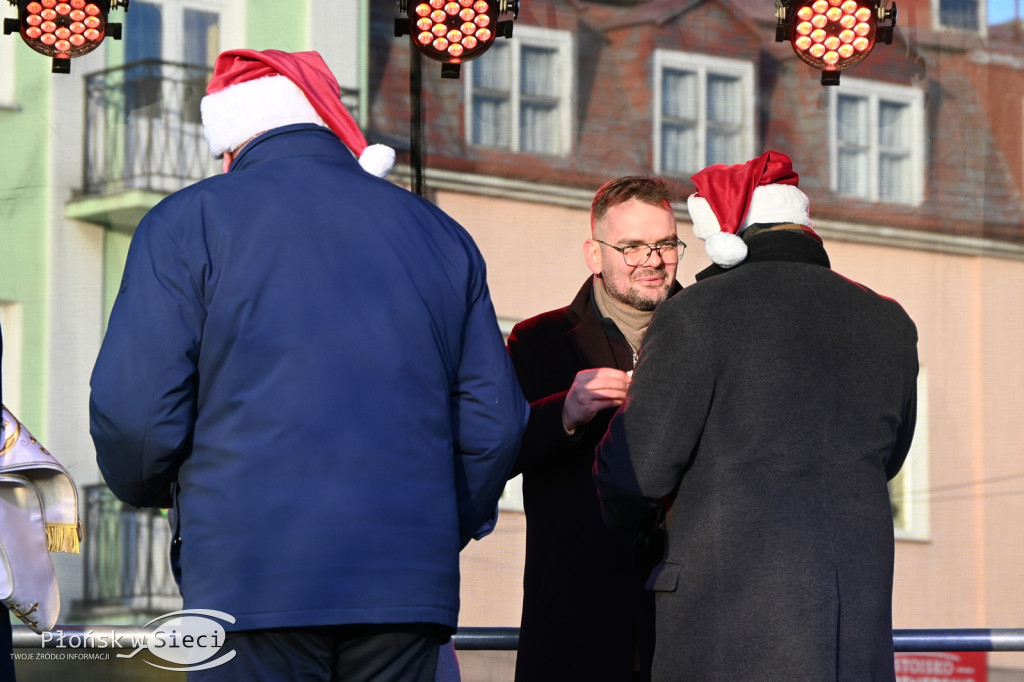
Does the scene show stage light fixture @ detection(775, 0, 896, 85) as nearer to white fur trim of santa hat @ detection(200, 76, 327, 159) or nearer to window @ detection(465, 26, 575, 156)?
window @ detection(465, 26, 575, 156)

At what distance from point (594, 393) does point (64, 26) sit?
8.91 feet

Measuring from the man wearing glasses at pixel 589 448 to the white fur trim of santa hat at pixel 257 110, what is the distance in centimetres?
89

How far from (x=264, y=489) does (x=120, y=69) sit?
4510 mm

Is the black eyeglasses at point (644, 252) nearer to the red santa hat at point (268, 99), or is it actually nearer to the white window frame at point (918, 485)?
the red santa hat at point (268, 99)

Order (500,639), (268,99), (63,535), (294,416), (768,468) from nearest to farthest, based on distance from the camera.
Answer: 1. (294,416)
2. (268,99)
3. (768,468)
4. (63,535)
5. (500,639)

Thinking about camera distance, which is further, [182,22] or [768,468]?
[182,22]

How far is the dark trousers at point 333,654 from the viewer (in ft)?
6.79

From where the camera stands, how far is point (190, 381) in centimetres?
213

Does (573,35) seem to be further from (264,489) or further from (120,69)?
(264,489)

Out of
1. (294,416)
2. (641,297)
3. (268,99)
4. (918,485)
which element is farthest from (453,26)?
(294,416)

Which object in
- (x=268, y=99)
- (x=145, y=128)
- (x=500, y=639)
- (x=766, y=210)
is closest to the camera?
(x=268, y=99)

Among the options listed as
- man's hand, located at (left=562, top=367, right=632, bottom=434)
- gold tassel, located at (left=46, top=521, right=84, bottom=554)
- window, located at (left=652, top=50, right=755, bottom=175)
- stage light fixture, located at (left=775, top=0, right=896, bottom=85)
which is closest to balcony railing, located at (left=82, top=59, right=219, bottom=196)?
window, located at (left=652, top=50, right=755, bottom=175)

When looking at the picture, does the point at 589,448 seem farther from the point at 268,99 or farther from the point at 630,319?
the point at 268,99

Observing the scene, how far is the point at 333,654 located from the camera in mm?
2146
